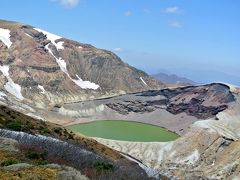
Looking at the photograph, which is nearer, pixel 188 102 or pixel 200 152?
pixel 200 152

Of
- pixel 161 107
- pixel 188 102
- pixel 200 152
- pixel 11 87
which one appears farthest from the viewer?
pixel 161 107

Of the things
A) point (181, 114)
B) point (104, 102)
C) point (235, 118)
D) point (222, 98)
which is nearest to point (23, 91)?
point (104, 102)

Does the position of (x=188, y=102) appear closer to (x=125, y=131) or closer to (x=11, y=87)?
(x=125, y=131)

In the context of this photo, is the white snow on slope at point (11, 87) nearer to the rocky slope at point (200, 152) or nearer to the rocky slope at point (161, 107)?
the rocky slope at point (161, 107)

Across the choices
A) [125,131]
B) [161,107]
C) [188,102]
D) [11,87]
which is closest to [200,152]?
[125,131]

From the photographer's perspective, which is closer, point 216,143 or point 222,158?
point 222,158

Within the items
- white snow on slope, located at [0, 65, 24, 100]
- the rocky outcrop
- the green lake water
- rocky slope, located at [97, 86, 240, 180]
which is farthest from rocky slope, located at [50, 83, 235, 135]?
rocky slope, located at [97, 86, 240, 180]

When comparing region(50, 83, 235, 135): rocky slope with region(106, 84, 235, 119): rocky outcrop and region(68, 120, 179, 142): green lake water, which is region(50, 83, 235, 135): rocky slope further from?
region(68, 120, 179, 142): green lake water

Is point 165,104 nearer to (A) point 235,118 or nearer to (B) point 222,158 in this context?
(A) point 235,118
